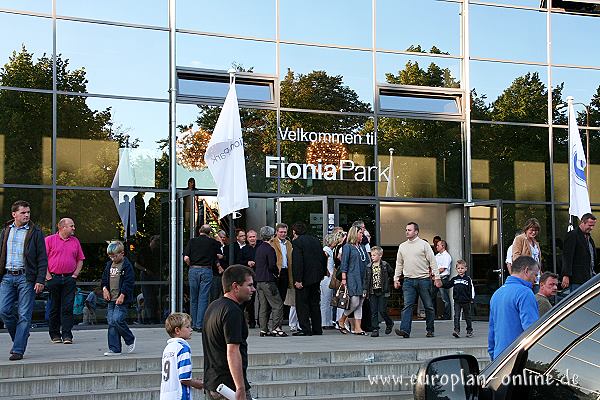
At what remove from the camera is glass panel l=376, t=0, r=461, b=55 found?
61.0 ft

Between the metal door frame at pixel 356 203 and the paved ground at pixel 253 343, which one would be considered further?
the metal door frame at pixel 356 203

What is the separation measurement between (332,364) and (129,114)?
273 inches

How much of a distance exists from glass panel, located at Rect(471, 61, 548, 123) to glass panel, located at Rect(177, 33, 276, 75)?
4439mm

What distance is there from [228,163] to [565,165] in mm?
8098

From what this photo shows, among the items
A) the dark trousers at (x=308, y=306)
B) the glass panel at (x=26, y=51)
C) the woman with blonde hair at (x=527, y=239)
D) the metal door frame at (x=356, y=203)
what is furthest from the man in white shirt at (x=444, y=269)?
the glass panel at (x=26, y=51)

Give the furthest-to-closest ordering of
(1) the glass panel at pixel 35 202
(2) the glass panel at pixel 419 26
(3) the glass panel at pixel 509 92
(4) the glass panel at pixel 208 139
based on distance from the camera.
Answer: (3) the glass panel at pixel 509 92 → (2) the glass panel at pixel 419 26 → (4) the glass panel at pixel 208 139 → (1) the glass panel at pixel 35 202

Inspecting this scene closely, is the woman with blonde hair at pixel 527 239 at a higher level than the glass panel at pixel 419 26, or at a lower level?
lower

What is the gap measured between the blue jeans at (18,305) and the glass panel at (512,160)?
10582 millimetres

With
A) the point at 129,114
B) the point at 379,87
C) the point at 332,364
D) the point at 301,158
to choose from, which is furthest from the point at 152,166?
the point at 332,364

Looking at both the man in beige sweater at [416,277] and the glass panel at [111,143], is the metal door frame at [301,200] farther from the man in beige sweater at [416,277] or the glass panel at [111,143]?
the man in beige sweater at [416,277]

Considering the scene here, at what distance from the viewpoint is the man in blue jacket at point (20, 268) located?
34.6 ft

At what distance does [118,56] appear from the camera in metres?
16.4

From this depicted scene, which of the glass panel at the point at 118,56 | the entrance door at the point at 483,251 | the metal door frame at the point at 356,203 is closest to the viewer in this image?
the glass panel at the point at 118,56

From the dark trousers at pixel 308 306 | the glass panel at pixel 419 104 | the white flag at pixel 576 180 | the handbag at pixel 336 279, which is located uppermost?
the glass panel at pixel 419 104
